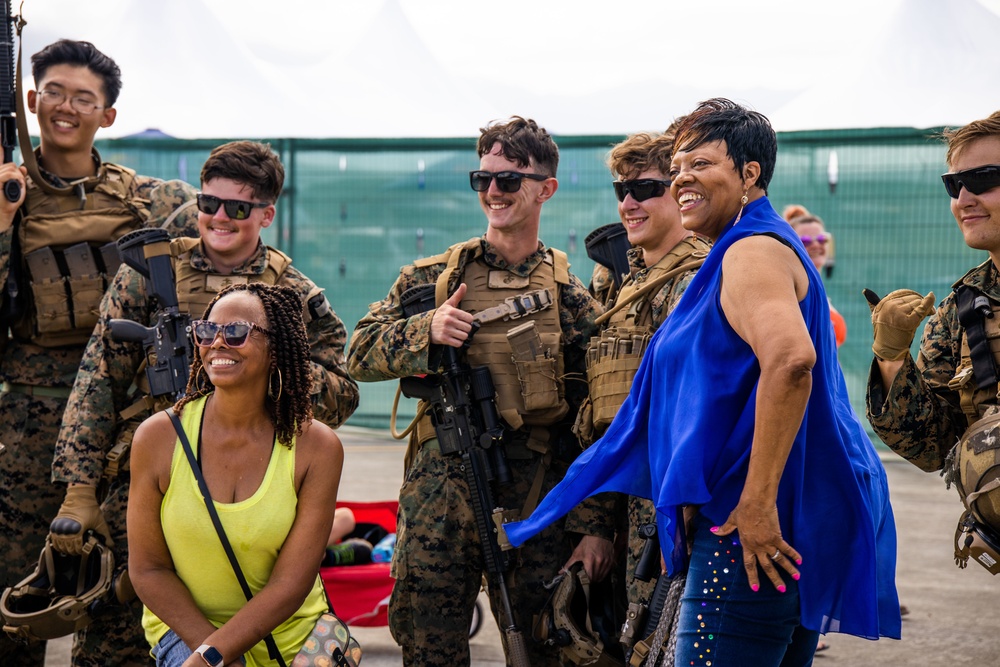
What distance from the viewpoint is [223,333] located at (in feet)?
11.1

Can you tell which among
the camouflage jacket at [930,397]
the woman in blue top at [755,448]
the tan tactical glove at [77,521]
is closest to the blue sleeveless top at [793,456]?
the woman in blue top at [755,448]

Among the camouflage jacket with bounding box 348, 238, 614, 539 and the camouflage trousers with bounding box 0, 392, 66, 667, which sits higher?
the camouflage jacket with bounding box 348, 238, 614, 539

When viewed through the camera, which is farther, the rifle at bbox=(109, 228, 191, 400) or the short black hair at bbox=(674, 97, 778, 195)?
the rifle at bbox=(109, 228, 191, 400)

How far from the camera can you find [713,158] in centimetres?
277

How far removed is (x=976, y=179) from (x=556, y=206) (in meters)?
7.03

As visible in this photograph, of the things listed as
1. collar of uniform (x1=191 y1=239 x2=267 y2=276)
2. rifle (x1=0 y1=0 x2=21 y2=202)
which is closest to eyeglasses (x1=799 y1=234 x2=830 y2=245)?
collar of uniform (x1=191 y1=239 x2=267 y2=276)

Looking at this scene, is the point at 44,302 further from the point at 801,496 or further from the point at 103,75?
the point at 801,496

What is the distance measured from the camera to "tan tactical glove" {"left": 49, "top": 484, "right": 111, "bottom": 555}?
3922 millimetres

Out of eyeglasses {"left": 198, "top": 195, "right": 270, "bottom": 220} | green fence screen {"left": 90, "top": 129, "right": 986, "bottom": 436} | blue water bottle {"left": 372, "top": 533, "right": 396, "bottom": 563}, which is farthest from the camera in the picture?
green fence screen {"left": 90, "top": 129, "right": 986, "bottom": 436}

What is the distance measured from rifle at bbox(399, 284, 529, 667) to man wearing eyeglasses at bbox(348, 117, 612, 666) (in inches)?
2.0

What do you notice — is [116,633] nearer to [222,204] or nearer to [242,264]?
[242,264]

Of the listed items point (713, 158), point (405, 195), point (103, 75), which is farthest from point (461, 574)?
point (405, 195)

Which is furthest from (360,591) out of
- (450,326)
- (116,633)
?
(450,326)

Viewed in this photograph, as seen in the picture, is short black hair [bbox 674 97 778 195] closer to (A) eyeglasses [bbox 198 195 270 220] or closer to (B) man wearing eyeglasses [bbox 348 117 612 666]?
(B) man wearing eyeglasses [bbox 348 117 612 666]
